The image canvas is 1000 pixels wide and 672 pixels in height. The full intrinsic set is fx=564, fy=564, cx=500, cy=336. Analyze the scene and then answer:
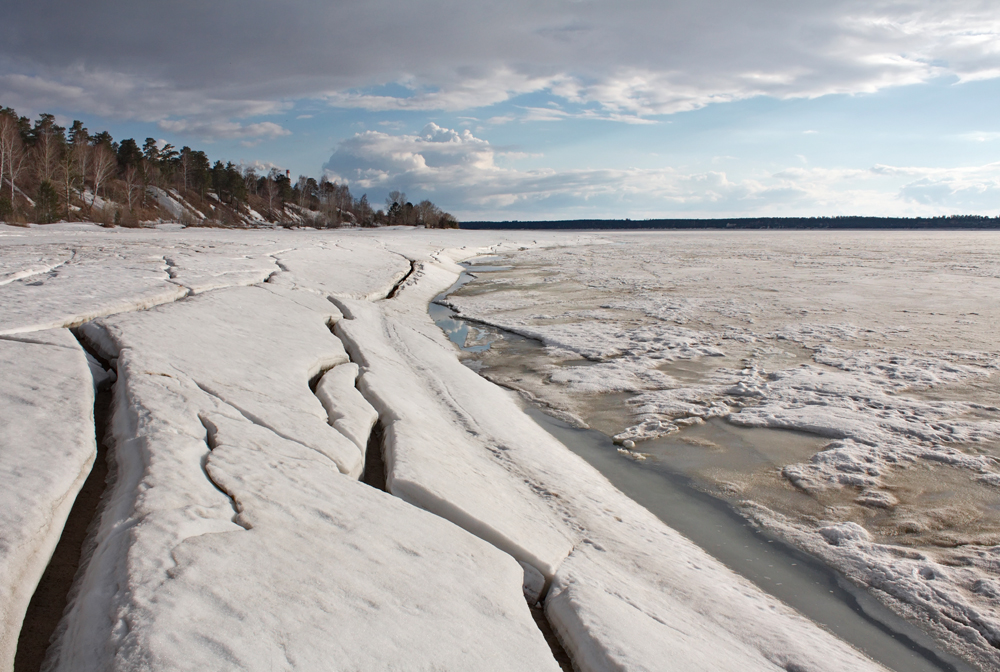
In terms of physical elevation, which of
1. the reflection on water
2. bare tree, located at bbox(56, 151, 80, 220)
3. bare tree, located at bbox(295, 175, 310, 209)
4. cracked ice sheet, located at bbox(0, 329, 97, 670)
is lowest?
the reflection on water

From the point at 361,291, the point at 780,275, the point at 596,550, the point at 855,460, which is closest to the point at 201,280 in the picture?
the point at 361,291

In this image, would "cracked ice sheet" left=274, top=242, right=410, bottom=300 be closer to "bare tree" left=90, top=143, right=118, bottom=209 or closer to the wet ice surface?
the wet ice surface

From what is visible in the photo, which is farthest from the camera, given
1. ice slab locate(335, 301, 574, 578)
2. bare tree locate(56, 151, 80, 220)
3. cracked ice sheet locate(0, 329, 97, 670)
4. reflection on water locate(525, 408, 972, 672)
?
bare tree locate(56, 151, 80, 220)

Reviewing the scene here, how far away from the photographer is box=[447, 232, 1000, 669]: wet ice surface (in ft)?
8.83

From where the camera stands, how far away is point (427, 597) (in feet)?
5.66

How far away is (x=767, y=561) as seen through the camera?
107 inches

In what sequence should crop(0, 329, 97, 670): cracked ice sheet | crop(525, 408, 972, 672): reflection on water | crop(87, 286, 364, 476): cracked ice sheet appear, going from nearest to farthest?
crop(0, 329, 97, 670): cracked ice sheet
crop(525, 408, 972, 672): reflection on water
crop(87, 286, 364, 476): cracked ice sheet

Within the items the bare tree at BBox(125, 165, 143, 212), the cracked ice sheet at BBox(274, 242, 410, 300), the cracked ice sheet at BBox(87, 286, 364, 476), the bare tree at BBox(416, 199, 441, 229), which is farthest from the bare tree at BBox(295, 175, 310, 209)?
the cracked ice sheet at BBox(87, 286, 364, 476)

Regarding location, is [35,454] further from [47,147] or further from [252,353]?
[47,147]

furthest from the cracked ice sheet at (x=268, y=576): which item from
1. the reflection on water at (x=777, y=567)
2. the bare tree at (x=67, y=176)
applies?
the bare tree at (x=67, y=176)

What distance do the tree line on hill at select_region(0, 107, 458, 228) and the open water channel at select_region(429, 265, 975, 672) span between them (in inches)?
919

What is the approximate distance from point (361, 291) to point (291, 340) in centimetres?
409

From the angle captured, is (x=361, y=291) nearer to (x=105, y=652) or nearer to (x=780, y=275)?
(x=105, y=652)

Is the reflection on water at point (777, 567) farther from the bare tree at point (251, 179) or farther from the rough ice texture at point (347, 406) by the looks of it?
the bare tree at point (251, 179)
